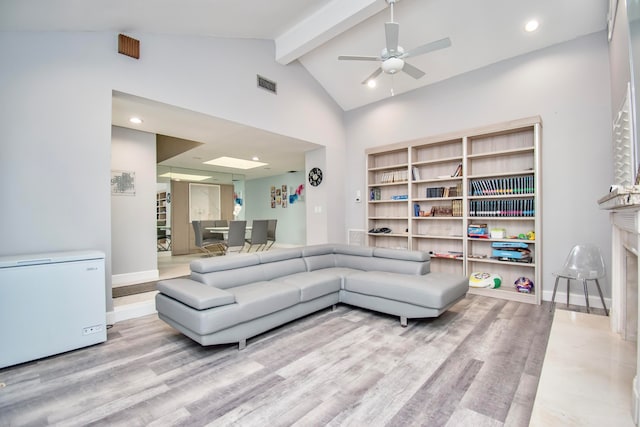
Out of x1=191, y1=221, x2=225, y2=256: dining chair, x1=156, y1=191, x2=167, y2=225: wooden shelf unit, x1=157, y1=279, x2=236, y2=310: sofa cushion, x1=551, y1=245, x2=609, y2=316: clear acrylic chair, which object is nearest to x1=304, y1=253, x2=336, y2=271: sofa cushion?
x1=157, y1=279, x2=236, y2=310: sofa cushion

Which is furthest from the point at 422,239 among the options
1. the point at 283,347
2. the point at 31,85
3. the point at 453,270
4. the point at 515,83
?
the point at 31,85

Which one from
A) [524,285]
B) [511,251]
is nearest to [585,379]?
[524,285]

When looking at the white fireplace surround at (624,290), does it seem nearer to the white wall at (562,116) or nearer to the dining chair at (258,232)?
the white wall at (562,116)

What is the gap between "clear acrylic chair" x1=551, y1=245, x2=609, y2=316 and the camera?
10.5ft

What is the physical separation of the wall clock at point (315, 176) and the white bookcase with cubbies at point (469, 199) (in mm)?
940

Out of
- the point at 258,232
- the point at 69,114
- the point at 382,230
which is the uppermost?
the point at 69,114

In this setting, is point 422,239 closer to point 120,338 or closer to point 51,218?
point 120,338

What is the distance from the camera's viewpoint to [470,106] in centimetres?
446

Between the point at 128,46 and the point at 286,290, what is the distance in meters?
3.02

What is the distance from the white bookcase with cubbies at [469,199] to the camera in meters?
3.87

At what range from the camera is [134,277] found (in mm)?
4789

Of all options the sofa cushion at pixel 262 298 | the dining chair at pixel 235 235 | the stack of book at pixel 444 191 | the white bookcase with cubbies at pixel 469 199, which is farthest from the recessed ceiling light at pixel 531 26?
the dining chair at pixel 235 235

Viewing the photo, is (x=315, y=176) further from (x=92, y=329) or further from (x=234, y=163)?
(x=92, y=329)

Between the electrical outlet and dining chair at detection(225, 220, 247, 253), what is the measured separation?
3.40 meters
